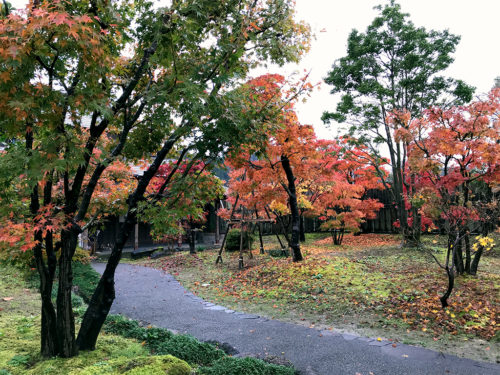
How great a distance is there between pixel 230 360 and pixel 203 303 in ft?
12.6

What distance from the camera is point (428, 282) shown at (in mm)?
7168

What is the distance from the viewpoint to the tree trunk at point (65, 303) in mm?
3688

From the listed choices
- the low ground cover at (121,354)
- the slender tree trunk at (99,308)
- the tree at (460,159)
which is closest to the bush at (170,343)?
the low ground cover at (121,354)

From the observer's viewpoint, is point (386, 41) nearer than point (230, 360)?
No

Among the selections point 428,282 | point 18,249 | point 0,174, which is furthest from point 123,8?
point 428,282

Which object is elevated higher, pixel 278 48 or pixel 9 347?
pixel 278 48

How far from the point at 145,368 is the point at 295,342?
260cm

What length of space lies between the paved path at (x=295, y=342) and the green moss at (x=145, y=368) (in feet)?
4.74

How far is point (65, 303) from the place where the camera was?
3.73m

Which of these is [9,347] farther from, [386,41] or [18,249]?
[386,41]

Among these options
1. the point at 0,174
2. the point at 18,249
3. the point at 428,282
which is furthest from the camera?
the point at 428,282

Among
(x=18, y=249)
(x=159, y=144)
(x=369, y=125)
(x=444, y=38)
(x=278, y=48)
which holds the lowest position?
(x=18, y=249)

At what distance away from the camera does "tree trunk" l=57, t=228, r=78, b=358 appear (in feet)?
12.1

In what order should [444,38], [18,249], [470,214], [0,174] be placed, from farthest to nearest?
[444,38], [470,214], [18,249], [0,174]
